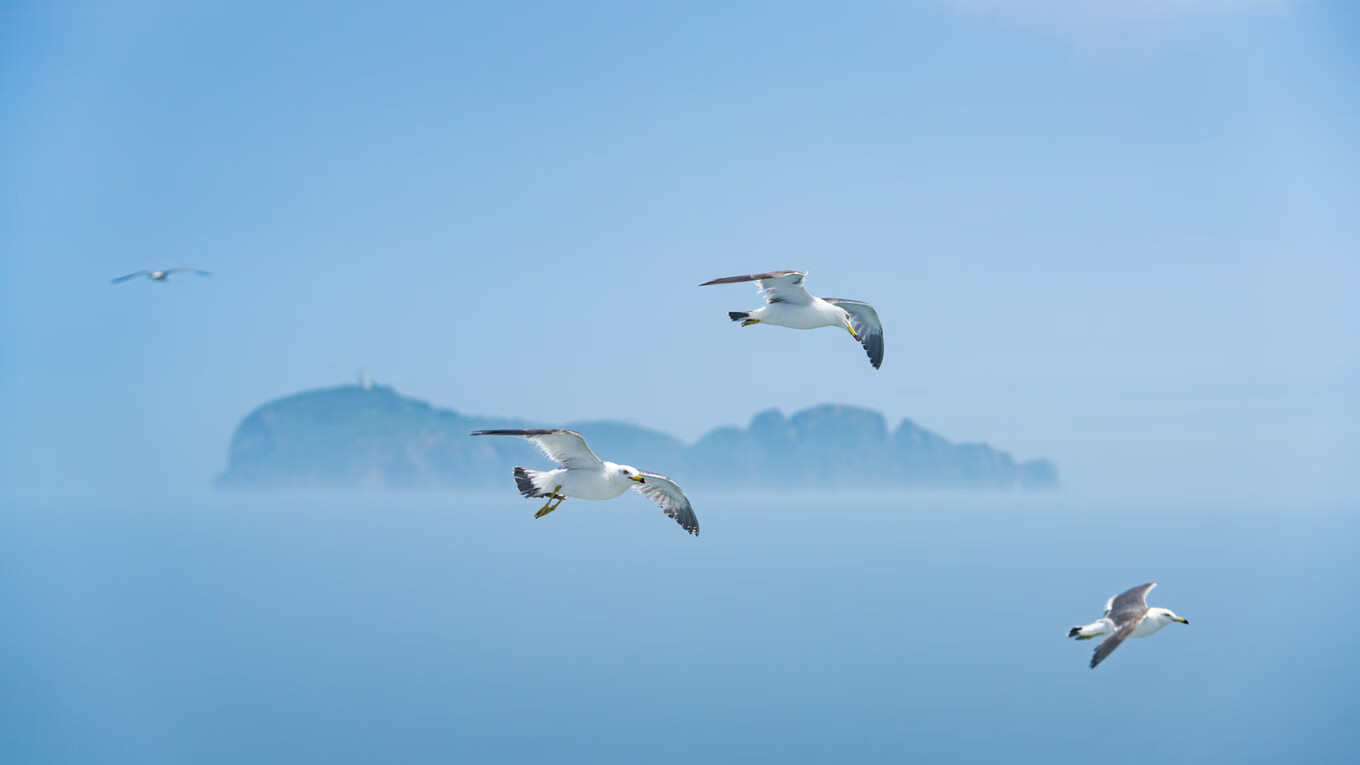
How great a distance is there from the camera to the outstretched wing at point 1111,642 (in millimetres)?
20188

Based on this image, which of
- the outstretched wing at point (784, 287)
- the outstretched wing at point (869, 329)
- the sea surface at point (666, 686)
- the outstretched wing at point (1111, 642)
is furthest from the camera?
the sea surface at point (666, 686)

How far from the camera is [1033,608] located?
15650cm

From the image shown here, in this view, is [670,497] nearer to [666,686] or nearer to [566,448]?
[566,448]

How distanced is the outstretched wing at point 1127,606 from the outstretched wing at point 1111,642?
47cm

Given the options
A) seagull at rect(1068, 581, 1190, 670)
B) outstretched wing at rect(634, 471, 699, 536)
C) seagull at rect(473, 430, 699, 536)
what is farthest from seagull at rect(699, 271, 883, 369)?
seagull at rect(1068, 581, 1190, 670)

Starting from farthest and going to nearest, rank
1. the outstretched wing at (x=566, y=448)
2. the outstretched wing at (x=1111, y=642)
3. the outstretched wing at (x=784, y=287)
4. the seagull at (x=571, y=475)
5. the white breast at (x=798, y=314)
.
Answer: the white breast at (x=798, y=314) < the outstretched wing at (x=784, y=287) < the seagull at (x=571, y=475) < the outstretched wing at (x=566, y=448) < the outstretched wing at (x=1111, y=642)

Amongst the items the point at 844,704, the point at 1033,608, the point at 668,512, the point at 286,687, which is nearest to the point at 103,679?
the point at 286,687

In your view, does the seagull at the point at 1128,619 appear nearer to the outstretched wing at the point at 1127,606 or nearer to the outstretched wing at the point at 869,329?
the outstretched wing at the point at 1127,606

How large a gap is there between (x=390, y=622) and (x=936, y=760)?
87.3 m

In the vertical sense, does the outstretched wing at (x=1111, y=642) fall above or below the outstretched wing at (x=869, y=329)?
below

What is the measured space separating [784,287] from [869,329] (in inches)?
203

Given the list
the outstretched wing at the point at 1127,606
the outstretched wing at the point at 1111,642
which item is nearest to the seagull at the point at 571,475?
the outstretched wing at the point at 1111,642

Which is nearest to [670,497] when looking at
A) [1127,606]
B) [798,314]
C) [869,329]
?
Answer: [798,314]

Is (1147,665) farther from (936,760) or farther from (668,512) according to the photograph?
(668,512)
